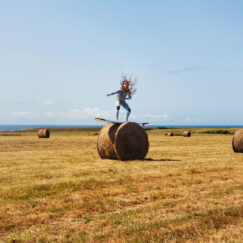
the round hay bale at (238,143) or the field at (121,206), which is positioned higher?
the round hay bale at (238,143)

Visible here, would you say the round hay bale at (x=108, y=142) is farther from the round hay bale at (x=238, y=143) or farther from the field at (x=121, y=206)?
the round hay bale at (x=238, y=143)

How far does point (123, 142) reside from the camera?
1490cm

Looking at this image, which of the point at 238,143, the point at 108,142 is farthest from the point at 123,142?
the point at 238,143

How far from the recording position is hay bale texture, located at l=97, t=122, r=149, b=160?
48.9 feet

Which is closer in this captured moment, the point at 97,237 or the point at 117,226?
→ the point at 97,237

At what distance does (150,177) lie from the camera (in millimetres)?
10016

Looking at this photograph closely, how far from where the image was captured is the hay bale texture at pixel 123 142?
48.9 ft

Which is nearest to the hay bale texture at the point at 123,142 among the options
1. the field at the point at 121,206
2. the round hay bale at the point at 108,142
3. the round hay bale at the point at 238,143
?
the round hay bale at the point at 108,142

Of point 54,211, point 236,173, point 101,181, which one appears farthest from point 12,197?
point 236,173

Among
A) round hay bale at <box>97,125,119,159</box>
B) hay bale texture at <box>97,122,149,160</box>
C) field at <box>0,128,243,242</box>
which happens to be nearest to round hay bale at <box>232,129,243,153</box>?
hay bale texture at <box>97,122,149,160</box>

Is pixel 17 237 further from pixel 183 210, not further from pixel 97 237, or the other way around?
pixel 183 210

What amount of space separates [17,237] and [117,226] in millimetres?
1695

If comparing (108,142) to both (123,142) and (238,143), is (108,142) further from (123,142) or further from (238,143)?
(238,143)

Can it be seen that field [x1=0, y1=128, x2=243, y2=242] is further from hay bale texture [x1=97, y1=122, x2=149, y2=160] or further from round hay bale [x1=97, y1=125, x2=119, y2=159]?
round hay bale [x1=97, y1=125, x2=119, y2=159]
